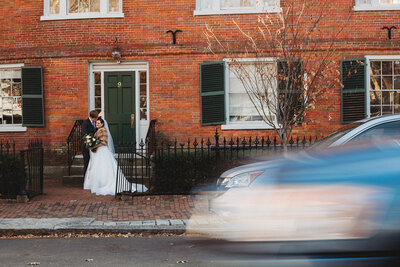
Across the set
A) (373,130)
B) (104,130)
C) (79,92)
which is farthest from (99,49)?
(373,130)

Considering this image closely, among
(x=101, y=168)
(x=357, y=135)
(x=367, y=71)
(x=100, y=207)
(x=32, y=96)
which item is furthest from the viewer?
(x=32, y=96)

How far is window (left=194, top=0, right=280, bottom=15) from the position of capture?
13242 millimetres

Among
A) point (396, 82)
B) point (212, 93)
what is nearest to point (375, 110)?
point (396, 82)

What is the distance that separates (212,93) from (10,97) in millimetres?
6334

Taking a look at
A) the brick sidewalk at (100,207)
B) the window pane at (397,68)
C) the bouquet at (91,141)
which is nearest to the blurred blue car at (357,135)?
the brick sidewalk at (100,207)

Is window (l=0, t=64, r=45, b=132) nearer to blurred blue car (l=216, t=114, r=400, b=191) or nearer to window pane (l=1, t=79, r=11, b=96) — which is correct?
window pane (l=1, t=79, r=11, b=96)

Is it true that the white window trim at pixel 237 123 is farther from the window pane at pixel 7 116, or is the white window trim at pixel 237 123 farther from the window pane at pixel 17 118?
the window pane at pixel 7 116

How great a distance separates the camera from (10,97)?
14.2 metres

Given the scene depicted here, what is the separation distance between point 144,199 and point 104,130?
2.47 metres

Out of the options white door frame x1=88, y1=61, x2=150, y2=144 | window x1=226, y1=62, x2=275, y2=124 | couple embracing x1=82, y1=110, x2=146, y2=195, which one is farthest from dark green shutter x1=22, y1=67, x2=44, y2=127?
window x1=226, y1=62, x2=275, y2=124

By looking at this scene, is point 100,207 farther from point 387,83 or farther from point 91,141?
point 387,83

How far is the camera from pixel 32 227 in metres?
7.20

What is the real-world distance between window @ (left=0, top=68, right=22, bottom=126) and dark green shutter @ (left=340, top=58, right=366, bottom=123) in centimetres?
976

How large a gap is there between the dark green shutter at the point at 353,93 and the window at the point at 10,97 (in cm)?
976
